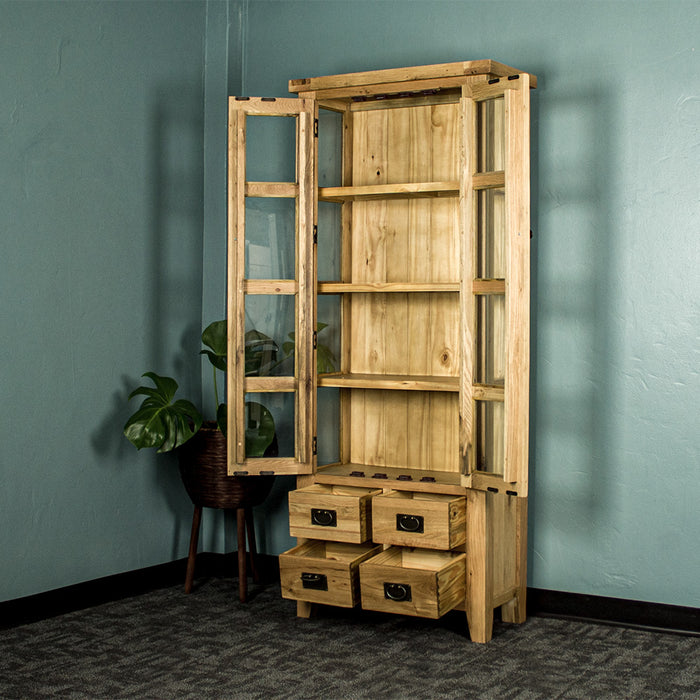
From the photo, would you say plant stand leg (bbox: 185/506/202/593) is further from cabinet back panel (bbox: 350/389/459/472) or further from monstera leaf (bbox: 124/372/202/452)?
cabinet back panel (bbox: 350/389/459/472)

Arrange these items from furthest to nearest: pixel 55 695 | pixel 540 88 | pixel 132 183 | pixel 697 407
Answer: pixel 132 183 → pixel 540 88 → pixel 697 407 → pixel 55 695

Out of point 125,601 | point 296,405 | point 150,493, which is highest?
point 296,405

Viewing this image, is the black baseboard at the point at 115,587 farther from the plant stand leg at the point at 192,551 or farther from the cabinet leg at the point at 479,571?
the cabinet leg at the point at 479,571

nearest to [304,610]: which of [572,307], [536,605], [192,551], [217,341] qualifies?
[192,551]

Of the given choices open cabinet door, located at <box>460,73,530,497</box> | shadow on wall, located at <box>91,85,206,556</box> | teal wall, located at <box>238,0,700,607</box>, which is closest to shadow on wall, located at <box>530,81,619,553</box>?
teal wall, located at <box>238,0,700,607</box>

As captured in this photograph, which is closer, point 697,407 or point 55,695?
point 55,695

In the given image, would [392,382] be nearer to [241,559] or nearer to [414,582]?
[414,582]

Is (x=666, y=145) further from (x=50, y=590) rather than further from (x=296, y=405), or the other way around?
(x=50, y=590)

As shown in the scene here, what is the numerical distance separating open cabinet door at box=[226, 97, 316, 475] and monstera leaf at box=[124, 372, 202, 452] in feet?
0.82

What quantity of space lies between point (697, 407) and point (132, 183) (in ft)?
7.94

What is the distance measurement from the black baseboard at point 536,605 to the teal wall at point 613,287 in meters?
0.04

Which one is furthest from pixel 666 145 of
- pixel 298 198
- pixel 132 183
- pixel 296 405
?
pixel 132 183

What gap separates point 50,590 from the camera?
11.5 feet

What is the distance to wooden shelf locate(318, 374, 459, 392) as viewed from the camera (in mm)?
3367
